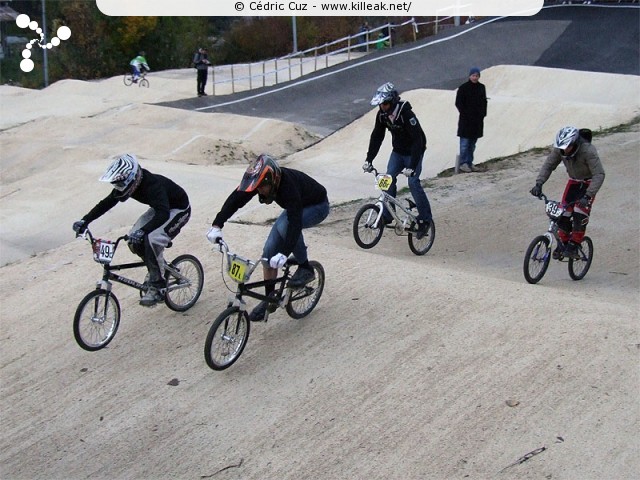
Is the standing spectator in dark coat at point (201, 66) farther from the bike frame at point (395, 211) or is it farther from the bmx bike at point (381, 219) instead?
the bike frame at point (395, 211)

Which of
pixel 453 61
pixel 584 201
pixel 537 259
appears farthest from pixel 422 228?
pixel 453 61

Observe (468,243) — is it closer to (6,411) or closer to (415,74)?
(6,411)

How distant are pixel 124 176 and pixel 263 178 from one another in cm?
152

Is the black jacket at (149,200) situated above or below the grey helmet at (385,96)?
below

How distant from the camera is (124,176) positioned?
25.8 ft

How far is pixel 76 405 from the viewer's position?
291 inches

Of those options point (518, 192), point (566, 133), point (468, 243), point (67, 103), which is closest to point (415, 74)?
point (67, 103)

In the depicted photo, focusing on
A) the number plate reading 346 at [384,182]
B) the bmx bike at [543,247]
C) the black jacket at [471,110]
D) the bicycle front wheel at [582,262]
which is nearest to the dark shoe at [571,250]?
the bmx bike at [543,247]

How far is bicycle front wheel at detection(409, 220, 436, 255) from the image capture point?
37.7ft

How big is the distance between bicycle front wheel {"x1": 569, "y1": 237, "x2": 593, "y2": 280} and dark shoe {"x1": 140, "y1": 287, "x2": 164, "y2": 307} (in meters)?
5.26

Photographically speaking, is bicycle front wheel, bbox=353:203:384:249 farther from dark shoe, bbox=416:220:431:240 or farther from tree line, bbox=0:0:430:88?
tree line, bbox=0:0:430:88

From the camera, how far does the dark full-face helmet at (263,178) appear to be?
23.4 feet

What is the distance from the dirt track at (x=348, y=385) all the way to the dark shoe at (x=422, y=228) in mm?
1208

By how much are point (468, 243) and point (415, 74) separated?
1908 cm
